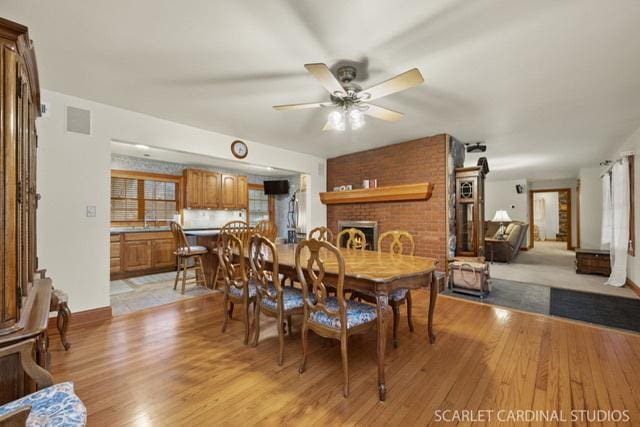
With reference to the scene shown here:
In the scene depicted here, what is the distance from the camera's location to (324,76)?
181cm

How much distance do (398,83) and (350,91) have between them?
1.37 feet

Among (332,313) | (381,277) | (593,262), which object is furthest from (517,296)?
(332,313)

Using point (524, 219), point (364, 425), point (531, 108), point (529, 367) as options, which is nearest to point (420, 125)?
point (531, 108)

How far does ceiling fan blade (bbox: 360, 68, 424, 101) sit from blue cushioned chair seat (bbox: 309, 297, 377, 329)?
Answer: 1555mm

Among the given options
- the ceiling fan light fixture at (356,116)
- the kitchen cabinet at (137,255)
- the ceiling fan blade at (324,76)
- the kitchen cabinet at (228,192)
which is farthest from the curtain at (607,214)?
the kitchen cabinet at (137,255)

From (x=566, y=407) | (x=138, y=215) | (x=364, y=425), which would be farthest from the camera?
(x=138, y=215)

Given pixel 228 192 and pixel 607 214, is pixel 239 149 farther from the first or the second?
pixel 607 214

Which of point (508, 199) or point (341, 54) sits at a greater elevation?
point (341, 54)

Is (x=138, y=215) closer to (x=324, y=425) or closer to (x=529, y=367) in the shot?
(x=324, y=425)

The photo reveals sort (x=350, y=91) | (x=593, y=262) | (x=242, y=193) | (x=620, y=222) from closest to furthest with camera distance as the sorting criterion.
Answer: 1. (x=350, y=91)
2. (x=620, y=222)
3. (x=593, y=262)
4. (x=242, y=193)

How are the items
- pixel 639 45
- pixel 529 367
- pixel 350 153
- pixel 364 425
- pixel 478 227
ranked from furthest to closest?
pixel 350 153 < pixel 478 227 < pixel 529 367 < pixel 639 45 < pixel 364 425

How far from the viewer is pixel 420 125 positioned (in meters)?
3.65

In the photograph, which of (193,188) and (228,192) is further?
(228,192)

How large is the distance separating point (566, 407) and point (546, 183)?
380 inches
